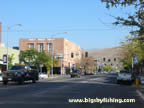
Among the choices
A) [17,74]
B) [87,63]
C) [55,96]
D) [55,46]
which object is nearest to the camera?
[55,96]

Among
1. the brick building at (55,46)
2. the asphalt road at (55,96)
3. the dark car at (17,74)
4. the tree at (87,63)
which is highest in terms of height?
the brick building at (55,46)

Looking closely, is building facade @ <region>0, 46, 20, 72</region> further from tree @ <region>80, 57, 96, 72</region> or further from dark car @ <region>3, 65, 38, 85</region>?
tree @ <region>80, 57, 96, 72</region>

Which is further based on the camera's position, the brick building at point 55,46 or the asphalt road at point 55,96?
the brick building at point 55,46

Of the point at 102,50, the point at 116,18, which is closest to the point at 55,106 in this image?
the point at 116,18

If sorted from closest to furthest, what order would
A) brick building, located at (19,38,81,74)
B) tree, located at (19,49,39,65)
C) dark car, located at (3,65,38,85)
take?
dark car, located at (3,65,38,85)
tree, located at (19,49,39,65)
brick building, located at (19,38,81,74)

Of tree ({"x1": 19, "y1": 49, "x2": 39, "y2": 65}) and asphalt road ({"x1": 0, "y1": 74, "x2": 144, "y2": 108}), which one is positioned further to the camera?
tree ({"x1": 19, "y1": 49, "x2": 39, "y2": 65})

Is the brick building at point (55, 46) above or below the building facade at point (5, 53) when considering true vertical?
above

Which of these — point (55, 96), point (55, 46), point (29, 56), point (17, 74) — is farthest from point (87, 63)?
point (55, 96)

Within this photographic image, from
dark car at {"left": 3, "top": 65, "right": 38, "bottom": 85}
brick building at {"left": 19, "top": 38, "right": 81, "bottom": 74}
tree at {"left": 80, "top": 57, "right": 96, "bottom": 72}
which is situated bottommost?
dark car at {"left": 3, "top": 65, "right": 38, "bottom": 85}

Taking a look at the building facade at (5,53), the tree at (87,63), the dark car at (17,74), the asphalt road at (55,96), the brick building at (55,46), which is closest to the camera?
the asphalt road at (55,96)

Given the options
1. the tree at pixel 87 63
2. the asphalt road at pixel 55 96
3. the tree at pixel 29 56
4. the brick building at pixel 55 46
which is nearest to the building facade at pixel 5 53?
the tree at pixel 29 56

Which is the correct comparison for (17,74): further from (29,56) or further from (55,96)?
(29,56)

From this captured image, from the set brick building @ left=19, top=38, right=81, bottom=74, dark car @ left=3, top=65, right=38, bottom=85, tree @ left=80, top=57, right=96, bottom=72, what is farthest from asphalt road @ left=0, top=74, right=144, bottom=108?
tree @ left=80, top=57, right=96, bottom=72

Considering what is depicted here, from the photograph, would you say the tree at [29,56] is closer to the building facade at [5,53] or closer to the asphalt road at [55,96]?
the building facade at [5,53]
